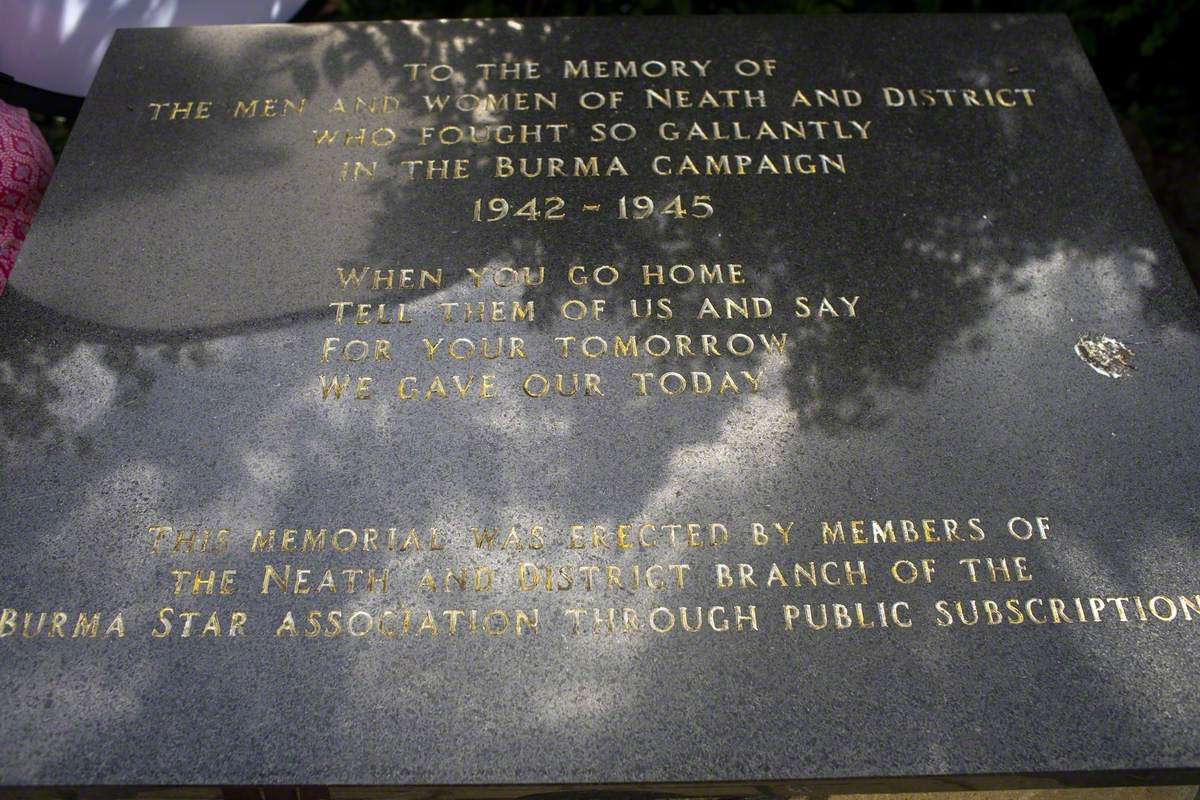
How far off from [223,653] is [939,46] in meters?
3.40

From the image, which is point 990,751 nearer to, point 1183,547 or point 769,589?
point 769,589

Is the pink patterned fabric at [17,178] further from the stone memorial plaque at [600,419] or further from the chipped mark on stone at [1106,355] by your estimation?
the chipped mark on stone at [1106,355]

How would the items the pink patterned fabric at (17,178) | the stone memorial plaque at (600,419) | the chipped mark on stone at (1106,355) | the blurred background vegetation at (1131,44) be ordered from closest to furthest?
the stone memorial plaque at (600,419) < the chipped mark on stone at (1106,355) < the pink patterned fabric at (17,178) < the blurred background vegetation at (1131,44)

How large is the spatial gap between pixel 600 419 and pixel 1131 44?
13.8ft

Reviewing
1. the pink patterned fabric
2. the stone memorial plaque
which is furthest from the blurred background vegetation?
the pink patterned fabric

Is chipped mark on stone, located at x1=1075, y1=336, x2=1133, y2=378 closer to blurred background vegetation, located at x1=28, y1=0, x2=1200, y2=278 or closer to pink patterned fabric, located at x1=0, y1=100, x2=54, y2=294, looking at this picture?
blurred background vegetation, located at x1=28, y1=0, x2=1200, y2=278

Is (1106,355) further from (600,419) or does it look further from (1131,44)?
(1131,44)

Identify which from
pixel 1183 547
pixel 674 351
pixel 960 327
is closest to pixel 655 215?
pixel 674 351

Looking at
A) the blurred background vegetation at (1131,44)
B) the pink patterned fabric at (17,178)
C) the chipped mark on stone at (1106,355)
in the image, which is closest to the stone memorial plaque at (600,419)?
the chipped mark on stone at (1106,355)

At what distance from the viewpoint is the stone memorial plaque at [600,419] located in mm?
2395

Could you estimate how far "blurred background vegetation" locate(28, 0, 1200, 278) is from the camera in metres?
4.67

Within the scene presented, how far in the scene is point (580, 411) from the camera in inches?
114

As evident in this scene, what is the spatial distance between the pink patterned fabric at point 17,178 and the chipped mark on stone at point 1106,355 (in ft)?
12.5

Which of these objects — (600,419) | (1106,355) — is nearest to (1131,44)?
(1106,355)
